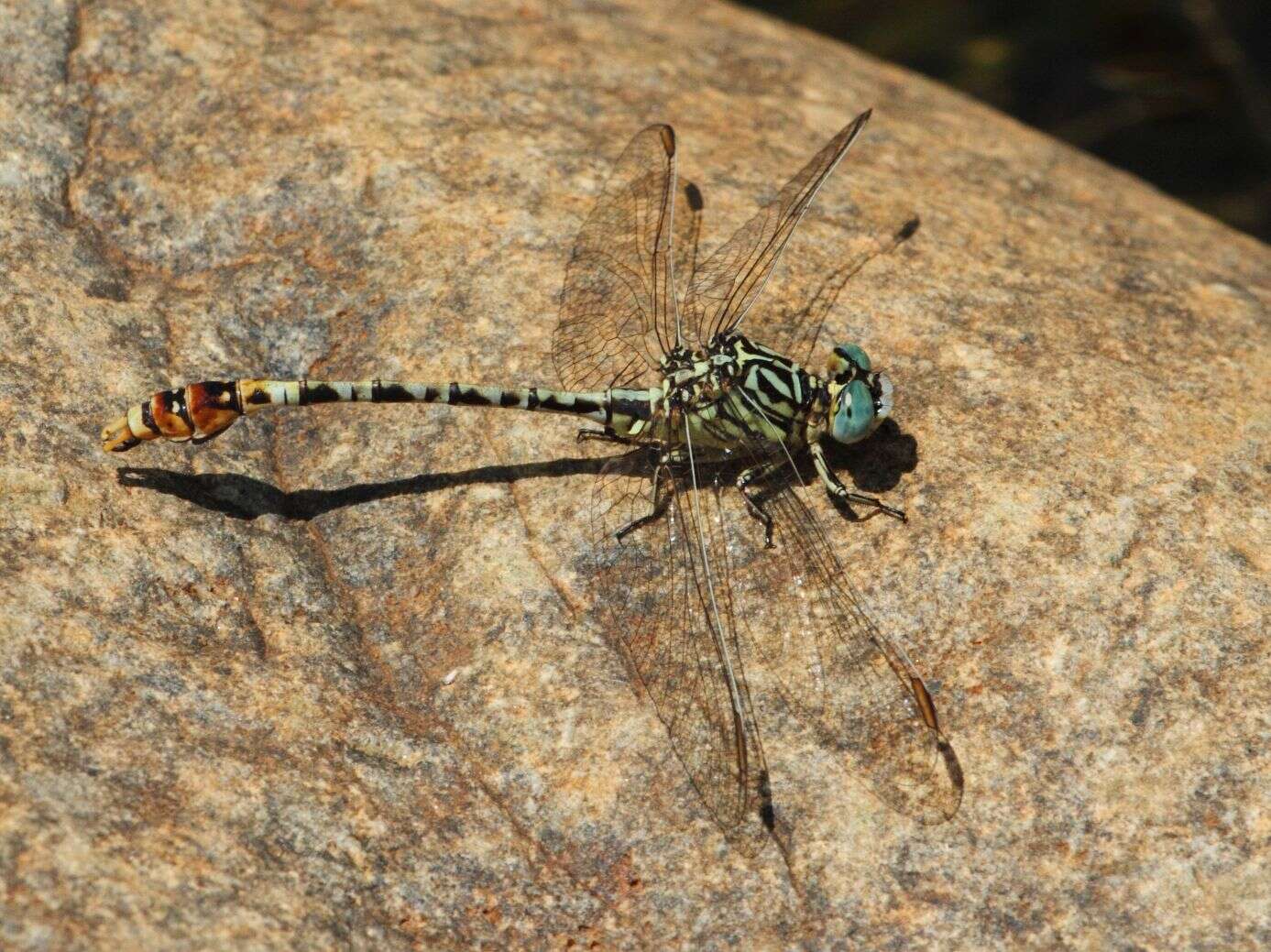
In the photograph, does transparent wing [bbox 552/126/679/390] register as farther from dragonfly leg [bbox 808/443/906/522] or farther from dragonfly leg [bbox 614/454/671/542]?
dragonfly leg [bbox 808/443/906/522]

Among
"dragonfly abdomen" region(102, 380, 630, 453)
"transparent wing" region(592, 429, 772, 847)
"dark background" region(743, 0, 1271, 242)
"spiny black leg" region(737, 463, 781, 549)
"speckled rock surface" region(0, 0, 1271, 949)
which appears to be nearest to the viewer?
"speckled rock surface" region(0, 0, 1271, 949)

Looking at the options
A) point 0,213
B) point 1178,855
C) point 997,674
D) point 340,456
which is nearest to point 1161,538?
point 997,674

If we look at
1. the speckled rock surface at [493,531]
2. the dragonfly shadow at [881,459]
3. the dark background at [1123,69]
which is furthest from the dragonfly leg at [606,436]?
the dark background at [1123,69]

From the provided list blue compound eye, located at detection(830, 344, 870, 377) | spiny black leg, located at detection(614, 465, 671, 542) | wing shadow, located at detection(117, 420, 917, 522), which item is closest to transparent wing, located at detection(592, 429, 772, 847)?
spiny black leg, located at detection(614, 465, 671, 542)

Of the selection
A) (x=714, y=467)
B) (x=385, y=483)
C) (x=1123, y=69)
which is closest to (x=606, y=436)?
(x=714, y=467)

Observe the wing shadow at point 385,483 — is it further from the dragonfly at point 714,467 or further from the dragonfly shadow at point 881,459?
the dragonfly at point 714,467
